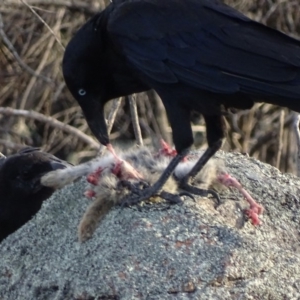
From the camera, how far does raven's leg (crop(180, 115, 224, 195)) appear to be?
3871mm

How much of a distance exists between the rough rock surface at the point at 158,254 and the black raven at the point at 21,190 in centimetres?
41

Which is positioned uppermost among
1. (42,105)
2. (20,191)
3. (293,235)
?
(293,235)

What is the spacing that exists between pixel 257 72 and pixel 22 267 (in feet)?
4.25

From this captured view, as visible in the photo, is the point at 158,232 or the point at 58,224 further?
the point at 58,224

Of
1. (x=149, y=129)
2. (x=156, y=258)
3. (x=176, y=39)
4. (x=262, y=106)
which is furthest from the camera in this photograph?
(x=262, y=106)

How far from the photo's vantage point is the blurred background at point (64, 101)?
7410 millimetres

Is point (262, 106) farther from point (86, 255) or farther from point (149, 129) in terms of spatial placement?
point (86, 255)

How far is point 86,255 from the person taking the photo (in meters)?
3.47

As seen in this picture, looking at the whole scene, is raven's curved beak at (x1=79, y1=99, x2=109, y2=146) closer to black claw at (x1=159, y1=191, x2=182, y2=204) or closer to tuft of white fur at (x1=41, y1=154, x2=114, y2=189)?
tuft of white fur at (x1=41, y1=154, x2=114, y2=189)

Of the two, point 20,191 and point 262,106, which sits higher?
point 20,191

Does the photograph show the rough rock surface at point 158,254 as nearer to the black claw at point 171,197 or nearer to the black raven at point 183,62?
the black claw at point 171,197

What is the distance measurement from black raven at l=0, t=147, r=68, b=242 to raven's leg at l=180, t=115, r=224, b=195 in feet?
2.32

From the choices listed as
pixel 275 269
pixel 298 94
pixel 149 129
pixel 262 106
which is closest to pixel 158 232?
pixel 275 269

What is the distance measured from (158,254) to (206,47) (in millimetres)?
1200
